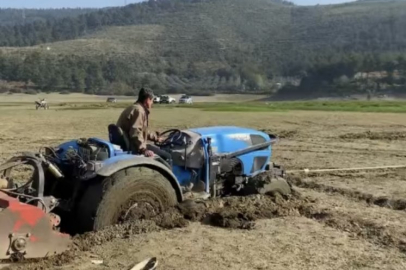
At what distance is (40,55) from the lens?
131875mm

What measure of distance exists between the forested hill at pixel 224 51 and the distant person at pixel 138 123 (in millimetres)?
96069

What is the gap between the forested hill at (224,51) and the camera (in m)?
118

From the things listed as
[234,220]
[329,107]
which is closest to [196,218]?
[234,220]

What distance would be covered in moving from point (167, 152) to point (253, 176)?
1546mm

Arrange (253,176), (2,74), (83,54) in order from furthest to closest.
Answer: (83,54) → (2,74) → (253,176)

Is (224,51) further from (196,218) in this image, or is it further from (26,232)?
(26,232)

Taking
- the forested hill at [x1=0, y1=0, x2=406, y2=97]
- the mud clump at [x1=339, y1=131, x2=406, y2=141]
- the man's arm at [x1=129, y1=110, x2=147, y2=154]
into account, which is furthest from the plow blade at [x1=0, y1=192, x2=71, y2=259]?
the forested hill at [x1=0, y1=0, x2=406, y2=97]

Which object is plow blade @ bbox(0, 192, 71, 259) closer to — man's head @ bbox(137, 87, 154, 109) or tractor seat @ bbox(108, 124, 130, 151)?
tractor seat @ bbox(108, 124, 130, 151)

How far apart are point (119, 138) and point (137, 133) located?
10.8 inches

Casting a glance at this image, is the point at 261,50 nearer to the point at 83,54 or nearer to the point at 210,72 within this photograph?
the point at 210,72

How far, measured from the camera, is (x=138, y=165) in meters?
7.67

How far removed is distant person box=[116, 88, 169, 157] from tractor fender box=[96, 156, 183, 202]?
0.31m

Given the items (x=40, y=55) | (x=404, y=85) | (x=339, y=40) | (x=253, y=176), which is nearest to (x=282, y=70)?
(x=339, y=40)

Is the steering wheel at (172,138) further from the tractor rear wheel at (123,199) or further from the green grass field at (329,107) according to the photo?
the green grass field at (329,107)
